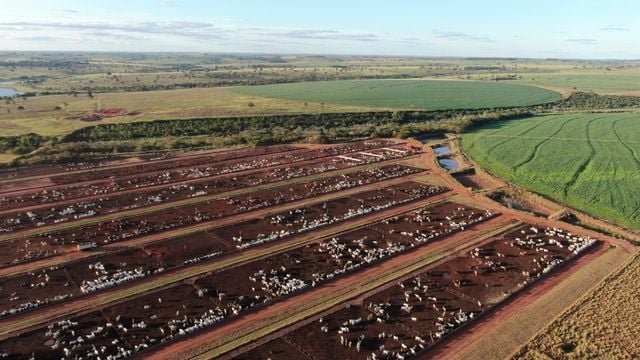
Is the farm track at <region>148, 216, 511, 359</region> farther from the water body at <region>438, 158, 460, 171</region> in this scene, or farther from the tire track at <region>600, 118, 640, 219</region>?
the water body at <region>438, 158, 460, 171</region>

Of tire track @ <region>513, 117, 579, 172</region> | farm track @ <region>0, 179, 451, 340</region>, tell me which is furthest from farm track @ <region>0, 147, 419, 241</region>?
tire track @ <region>513, 117, 579, 172</region>

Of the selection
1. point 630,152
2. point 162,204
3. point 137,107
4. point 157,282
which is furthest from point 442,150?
point 137,107

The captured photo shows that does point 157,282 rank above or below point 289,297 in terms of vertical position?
below

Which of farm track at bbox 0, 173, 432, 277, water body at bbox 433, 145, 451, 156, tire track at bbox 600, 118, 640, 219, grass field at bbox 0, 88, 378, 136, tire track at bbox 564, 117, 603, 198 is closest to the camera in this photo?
farm track at bbox 0, 173, 432, 277

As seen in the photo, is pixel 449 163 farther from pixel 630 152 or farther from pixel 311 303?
pixel 311 303

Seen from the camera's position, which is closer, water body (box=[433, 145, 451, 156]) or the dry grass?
the dry grass

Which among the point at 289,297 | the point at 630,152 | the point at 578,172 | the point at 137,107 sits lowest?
the point at 137,107
